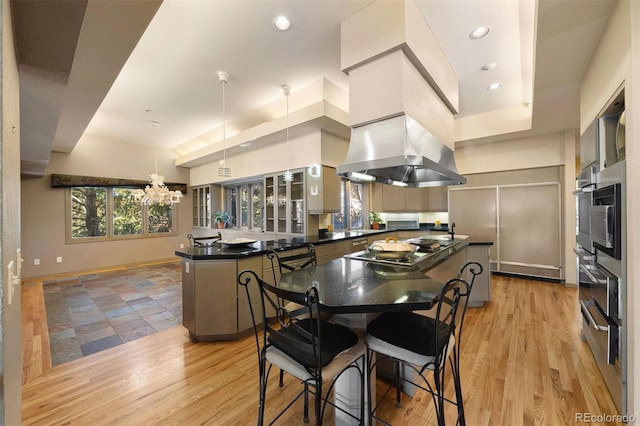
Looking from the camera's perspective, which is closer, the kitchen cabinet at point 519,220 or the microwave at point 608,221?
the microwave at point 608,221

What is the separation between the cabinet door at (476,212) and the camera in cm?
511

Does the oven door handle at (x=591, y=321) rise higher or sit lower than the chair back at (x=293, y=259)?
lower

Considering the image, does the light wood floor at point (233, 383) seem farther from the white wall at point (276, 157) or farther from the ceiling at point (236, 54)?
the white wall at point (276, 157)

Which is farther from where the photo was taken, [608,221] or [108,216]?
[108,216]

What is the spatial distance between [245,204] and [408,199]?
12.7ft

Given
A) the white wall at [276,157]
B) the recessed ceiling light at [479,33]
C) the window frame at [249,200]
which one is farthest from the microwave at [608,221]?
the window frame at [249,200]

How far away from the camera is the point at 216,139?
20.2 ft

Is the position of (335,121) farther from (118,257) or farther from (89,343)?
(118,257)

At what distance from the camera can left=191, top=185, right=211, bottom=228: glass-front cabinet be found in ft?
23.0

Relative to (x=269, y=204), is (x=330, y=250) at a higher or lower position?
lower

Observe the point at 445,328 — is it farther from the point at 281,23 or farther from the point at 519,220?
the point at 519,220

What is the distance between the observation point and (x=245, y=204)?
21.1ft

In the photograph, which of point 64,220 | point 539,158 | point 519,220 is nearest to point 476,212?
point 519,220

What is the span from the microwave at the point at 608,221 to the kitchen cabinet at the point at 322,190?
9.96 ft
